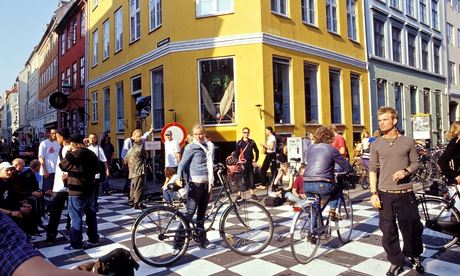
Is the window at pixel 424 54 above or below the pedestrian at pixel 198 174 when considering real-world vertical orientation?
above

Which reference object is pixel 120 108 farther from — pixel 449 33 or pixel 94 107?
pixel 449 33

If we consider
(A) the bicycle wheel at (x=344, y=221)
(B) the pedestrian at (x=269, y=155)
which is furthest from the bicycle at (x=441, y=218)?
(B) the pedestrian at (x=269, y=155)

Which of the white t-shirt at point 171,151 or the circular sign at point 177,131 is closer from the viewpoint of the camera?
the white t-shirt at point 171,151

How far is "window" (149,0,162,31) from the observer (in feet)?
45.9

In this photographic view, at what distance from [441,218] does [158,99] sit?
11226 mm

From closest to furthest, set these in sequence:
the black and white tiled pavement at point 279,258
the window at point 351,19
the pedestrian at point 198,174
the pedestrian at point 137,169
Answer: the black and white tiled pavement at point 279,258 → the pedestrian at point 198,174 → the pedestrian at point 137,169 → the window at point 351,19

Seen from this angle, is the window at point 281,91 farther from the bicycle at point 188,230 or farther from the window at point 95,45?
the window at point 95,45

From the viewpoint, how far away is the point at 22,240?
3.77ft

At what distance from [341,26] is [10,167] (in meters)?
14.4

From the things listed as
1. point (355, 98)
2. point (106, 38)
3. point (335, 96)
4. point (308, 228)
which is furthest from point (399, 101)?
point (308, 228)

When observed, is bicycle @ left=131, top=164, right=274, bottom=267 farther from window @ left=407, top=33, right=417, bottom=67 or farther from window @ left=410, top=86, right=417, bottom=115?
window @ left=407, top=33, right=417, bottom=67

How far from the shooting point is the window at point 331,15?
50.2 feet

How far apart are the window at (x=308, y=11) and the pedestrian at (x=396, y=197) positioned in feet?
36.5

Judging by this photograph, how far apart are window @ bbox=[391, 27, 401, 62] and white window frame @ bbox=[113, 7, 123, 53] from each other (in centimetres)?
1468
